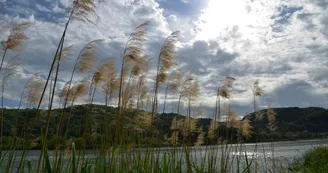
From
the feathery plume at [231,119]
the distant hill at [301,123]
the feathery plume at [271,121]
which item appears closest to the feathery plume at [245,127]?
the feathery plume at [231,119]

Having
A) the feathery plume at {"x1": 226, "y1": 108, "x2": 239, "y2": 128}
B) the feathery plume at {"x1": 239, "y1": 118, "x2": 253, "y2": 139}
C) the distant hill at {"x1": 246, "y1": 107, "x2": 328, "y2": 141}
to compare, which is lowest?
the feathery plume at {"x1": 239, "y1": 118, "x2": 253, "y2": 139}

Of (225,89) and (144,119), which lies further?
(225,89)

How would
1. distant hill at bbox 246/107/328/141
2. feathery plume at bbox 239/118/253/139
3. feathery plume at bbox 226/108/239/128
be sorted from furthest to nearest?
distant hill at bbox 246/107/328/141 → feathery plume at bbox 239/118/253/139 → feathery plume at bbox 226/108/239/128

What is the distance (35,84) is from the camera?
436 centimetres

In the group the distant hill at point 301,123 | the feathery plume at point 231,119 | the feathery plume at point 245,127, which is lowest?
the feathery plume at point 245,127

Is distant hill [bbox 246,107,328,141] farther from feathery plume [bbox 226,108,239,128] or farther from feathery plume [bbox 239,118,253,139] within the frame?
feathery plume [bbox 226,108,239,128]

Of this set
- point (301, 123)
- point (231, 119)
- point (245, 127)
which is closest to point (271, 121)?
point (245, 127)

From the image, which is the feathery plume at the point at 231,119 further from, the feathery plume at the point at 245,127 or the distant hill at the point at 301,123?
the distant hill at the point at 301,123

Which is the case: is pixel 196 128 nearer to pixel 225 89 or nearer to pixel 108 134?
pixel 225 89

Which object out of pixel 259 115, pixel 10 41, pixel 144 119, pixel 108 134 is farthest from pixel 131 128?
pixel 259 115

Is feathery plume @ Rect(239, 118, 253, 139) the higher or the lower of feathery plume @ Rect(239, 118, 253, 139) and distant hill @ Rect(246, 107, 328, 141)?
the lower

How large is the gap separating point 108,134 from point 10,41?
64.6 inches

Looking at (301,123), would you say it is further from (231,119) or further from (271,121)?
(231,119)

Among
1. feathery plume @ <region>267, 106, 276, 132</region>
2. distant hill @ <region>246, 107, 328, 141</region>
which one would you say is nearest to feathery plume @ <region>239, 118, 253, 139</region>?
feathery plume @ <region>267, 106, 276, 132</region>
